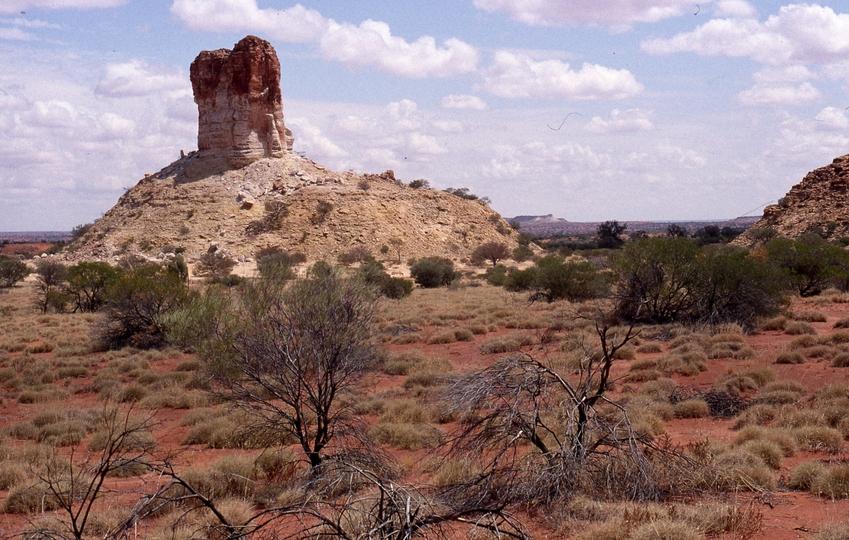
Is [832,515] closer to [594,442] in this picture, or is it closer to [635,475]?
[635,475]

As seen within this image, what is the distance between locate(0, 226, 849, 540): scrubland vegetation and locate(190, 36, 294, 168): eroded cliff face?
1342 inches

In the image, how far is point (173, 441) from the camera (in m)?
9.70

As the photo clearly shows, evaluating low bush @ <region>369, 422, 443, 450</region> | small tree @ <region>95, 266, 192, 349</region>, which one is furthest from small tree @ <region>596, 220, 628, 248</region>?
low bush @ <region>369, 422, 443, 450</region>

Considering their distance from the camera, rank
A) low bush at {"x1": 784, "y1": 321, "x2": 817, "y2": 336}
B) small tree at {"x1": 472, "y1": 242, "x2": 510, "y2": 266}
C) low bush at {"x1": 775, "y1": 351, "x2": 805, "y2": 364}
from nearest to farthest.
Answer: low bush at {"x1": 775, "y1": 351, "x2": 805, "y2": 364} < low bush at {"x1": 784, "y1": 321, "x2": 817, "y2": 336} < small tree at {"x1": 472, "y1": 242, "x2": 510, "y2": 266}

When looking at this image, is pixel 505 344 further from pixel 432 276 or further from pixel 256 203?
pixel 256 203

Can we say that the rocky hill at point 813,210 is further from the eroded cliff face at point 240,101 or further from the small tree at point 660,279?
the eroded cliff face at point 240,101

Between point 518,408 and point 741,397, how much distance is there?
572 cm

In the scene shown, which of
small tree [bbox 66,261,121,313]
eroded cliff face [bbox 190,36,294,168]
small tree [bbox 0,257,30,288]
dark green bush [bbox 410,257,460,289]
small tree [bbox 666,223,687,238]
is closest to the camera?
small tree [bbox 666,223,687,238]

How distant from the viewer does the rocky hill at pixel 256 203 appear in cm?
4731

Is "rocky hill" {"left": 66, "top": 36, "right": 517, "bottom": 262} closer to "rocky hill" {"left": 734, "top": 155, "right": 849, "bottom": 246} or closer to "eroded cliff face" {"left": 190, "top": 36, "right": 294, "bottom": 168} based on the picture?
"eroded cliff face" {"left": 190, "top": 36, "right": 294, "bottom": 168}

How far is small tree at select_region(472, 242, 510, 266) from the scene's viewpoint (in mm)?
48938

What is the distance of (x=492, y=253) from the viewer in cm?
4909

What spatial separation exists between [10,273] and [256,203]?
16620mm

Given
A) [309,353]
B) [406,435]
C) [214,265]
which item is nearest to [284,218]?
[214,265]
